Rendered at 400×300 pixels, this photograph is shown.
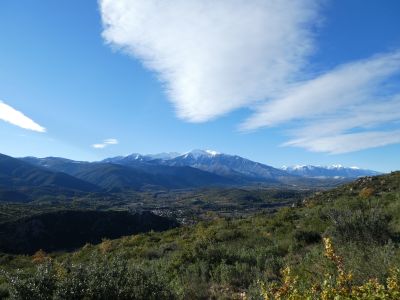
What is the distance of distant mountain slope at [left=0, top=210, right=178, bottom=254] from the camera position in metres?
70.1

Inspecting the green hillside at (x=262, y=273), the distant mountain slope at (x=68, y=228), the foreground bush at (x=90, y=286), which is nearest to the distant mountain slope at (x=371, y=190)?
the green hillside at (x=262, y=273)

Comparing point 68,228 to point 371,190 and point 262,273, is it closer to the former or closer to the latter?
point 371,190

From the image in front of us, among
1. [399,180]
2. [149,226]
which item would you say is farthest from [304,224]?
[149,226]

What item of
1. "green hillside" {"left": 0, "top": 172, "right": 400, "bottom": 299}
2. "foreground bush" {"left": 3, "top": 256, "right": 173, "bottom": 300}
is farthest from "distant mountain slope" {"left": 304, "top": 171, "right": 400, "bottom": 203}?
"foreground bush" {"left": 3, "top": 256, "right": 173, "bottom": 300}

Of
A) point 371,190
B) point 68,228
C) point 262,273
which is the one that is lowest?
point 68,228

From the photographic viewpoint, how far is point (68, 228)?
81.4 m

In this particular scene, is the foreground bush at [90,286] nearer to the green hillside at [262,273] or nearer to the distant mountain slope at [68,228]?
the green hillside at [262,273]

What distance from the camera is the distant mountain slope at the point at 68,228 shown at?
230 ft

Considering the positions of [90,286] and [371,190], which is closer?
[90,286]

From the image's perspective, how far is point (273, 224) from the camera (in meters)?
20.5

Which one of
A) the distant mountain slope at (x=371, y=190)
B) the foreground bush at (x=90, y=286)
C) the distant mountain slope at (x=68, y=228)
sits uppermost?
the distant mountain slope at (x=371, y=190)

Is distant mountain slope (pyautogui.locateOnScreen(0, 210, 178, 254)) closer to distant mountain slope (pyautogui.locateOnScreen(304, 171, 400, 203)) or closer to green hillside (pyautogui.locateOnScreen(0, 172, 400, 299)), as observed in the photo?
distant mountain slope (pyautogui.locateOnScreen(304, 171, 400, 203))

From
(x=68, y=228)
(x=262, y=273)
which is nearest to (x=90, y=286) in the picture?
(x=262, y=273)

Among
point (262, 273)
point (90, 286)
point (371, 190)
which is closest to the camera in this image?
point (90, 286)
